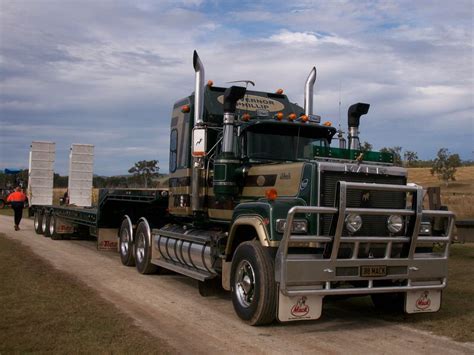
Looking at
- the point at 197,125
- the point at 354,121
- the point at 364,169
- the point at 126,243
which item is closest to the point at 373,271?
the point at 364,169

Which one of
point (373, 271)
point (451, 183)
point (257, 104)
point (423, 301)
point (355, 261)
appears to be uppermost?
point (451, 183)

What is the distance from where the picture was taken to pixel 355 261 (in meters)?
6.52

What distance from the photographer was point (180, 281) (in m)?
10.5

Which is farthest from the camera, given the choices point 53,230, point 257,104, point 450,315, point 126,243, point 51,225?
point 51,225

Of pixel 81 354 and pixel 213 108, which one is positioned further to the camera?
pixel 213 108

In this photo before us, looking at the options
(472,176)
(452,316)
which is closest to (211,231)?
(452,316)

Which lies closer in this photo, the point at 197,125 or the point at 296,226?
the point at 296,226

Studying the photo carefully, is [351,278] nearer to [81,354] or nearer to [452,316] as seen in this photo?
[452,316]

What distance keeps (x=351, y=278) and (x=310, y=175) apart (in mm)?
1335

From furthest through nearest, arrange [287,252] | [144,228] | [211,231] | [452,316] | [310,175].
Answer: [144,228]
[211,231]
[452,316]
[310,175]
[287,252]

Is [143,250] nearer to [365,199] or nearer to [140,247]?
[140,247]

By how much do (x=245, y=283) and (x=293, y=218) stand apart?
1.24m

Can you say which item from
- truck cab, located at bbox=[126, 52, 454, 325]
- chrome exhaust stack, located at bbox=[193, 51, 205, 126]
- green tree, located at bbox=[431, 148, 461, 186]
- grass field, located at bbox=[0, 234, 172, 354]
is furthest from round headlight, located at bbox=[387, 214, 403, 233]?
green tree, located at bbox=[431, 148, 461, 186]

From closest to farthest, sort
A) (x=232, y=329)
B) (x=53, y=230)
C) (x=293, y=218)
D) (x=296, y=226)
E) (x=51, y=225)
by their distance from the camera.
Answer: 1. (x=293, y=218)
2. (x=296, y=226)
3. (x=232, y=329)
4. (x=53, y=230)
5. (x=51, y=225)
